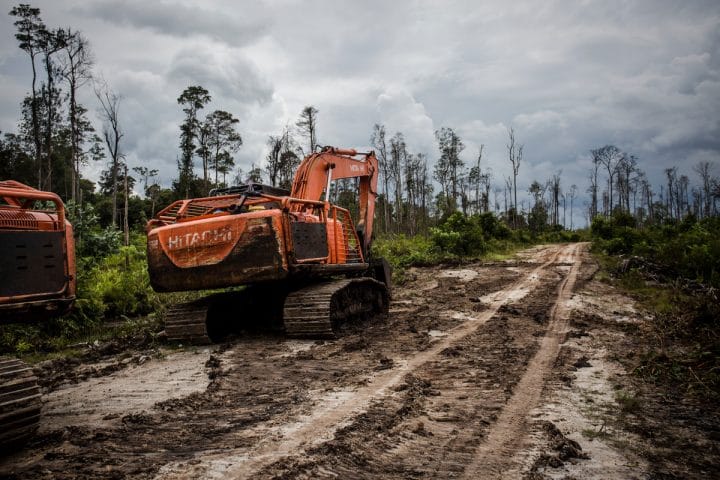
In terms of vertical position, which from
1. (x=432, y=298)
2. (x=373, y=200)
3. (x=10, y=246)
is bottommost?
(x=432, y=298)

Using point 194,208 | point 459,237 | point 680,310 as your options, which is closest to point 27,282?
point 194,208

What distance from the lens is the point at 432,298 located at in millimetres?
11234

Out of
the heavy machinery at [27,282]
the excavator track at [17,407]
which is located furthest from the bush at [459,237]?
the excavator track at [17,407]

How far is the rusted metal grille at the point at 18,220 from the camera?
3.37 m

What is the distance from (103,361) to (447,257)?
1725 cm

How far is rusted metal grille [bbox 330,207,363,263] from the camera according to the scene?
27.8ft

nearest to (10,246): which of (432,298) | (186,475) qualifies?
(186,475)

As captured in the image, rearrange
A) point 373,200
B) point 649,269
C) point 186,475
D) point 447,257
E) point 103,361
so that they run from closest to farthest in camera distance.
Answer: point 186,475 → point 103,361 → point 373,200 → point 649,269 → point 447,257

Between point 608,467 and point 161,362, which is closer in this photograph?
point 608,467

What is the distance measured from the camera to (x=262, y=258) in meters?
5.99

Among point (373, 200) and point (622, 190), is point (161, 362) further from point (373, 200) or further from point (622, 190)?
point (622, 190)

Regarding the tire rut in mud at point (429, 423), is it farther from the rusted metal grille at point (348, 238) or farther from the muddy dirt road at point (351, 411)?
the rusted metal grille at point (348, 238)

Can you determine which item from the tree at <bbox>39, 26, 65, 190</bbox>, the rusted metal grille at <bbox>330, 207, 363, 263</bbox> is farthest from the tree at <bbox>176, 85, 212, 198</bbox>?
the rusted metal grille at <bbox>330, 207, 363, 263</bbox>

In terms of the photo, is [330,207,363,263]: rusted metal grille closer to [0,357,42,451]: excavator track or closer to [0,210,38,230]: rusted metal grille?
[0,210,38,230]: rusted metal grille
